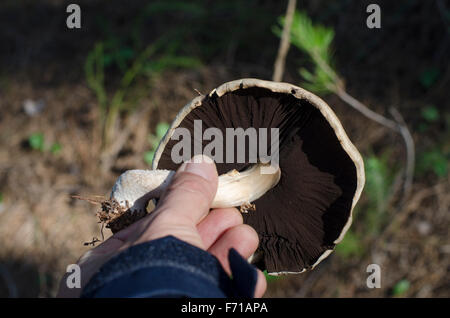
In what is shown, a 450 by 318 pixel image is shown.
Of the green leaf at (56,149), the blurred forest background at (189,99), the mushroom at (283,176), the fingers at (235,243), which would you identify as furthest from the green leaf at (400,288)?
the green leaf at (56,149)

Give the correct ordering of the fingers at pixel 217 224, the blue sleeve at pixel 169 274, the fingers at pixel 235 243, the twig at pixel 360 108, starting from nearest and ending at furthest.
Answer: the blue sleeve at pixel 169 274
the fingers at pixel 235 243
the fingers at pixel 217 224
the twig at pixel 360 108

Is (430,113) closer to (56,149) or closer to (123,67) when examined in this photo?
(123,67)

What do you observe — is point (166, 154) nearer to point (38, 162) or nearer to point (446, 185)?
point (38, 162)

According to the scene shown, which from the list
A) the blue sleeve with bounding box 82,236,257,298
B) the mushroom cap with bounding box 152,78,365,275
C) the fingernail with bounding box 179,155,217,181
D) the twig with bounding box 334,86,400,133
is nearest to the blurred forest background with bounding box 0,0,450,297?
the twig with bounding box 334,86,400,133

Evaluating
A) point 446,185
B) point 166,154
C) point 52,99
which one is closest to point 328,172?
point 166,154

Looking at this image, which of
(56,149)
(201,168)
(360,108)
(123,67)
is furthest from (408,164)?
(56,149)

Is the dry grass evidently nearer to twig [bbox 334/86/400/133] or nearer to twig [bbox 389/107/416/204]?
twig [bbox 389/107/416/204]

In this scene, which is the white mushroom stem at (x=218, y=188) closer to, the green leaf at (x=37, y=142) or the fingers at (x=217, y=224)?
the fingers at (x=217, y=224)
